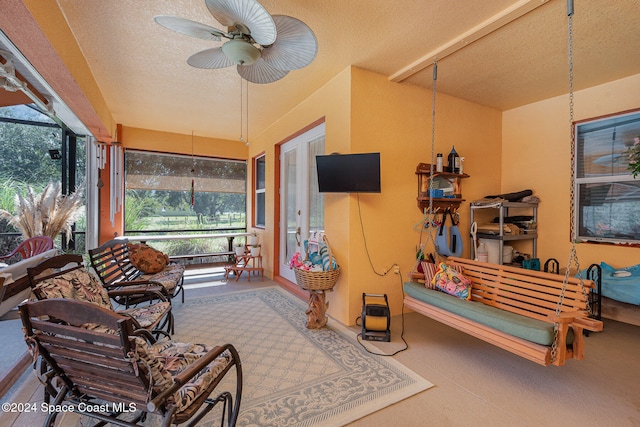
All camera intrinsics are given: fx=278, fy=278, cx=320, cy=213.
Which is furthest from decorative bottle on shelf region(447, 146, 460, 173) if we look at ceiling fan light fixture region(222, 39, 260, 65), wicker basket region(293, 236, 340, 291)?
ceiling fan light fixture region(222, 39, 260, 65)

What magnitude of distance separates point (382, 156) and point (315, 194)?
113cm

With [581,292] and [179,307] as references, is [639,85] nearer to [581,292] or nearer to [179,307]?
[581,292]

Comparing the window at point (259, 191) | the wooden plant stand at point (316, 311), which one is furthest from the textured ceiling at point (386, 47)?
the wooden plant stand at point (316, 311)

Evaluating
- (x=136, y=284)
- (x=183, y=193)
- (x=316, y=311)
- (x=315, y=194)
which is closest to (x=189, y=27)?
(x=136, y=284)

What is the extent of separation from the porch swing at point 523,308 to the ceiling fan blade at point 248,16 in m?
1.88

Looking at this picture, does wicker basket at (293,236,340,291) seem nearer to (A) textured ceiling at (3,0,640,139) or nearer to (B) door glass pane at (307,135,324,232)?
(B) door glass pane at (307,135,324,232)

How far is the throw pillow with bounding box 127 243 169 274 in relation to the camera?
11.3ft

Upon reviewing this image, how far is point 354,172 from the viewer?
9.48ft

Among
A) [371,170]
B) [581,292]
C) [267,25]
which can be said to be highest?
[267,25]

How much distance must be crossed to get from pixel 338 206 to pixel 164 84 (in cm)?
266

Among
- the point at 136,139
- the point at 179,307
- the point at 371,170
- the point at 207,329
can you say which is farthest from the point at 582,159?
the point at 136,139

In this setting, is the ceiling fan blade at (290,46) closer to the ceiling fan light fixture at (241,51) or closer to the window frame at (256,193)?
the ceiling fan light fixture at (241,51)

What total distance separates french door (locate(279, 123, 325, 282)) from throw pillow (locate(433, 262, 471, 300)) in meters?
1.60

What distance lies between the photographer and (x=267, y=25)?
157 cm
